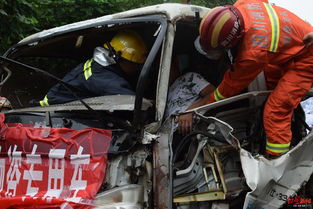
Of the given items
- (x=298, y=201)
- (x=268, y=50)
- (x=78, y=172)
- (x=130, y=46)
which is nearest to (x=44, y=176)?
(x=78, y=172)

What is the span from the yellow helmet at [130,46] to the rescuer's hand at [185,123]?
0.76 metres

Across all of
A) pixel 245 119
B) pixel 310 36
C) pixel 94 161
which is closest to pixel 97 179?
pixel 94 161

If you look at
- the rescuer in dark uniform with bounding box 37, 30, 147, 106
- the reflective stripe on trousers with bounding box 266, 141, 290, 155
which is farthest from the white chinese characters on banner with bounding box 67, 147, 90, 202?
the reflective stripe on trousers with bounding box 266, 141, 290, 155

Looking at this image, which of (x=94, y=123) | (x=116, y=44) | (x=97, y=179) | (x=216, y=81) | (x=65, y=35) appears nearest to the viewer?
(x=97, y=179)

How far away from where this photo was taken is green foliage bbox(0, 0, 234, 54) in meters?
4.64

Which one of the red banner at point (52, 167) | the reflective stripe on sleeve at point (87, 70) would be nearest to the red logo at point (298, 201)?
the red banner at point (52, 167)

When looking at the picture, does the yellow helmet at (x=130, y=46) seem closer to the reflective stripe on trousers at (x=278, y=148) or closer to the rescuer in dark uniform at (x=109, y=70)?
the rescuer in dark uniform at (x=109, y=70)

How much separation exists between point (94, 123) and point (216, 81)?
1451 millimetres

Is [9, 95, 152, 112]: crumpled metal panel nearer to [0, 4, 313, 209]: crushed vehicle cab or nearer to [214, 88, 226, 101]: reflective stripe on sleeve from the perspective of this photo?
[0, 4, 313, 209]: crushed vehicle cab

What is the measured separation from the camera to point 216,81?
326 cm

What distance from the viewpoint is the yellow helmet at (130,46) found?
110 inches

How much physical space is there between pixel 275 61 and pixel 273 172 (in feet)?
2.87

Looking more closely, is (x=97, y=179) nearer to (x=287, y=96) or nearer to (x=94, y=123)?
(x=94, y=123)

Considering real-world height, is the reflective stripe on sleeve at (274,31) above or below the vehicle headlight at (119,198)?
above
